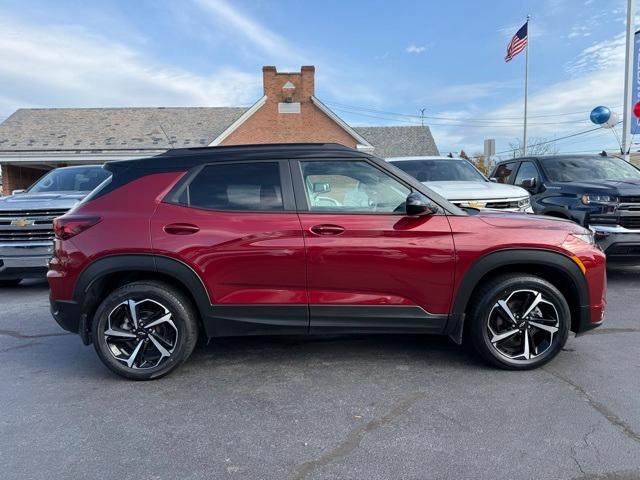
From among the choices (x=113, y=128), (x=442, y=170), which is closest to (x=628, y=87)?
(x=442, y=170)

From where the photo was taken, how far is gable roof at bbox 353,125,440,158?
28375 mm

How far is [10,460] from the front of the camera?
2.67 metres

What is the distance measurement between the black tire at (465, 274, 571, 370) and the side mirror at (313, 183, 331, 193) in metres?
1.47

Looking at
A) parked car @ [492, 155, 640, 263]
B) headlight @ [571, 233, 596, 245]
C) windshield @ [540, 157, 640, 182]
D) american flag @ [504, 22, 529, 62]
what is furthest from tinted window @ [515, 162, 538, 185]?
american flag @ [504, 22, 529, 62]

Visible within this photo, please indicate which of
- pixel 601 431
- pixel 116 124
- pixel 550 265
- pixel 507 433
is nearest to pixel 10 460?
pixel 507 433

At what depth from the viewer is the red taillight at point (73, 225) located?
3.60m

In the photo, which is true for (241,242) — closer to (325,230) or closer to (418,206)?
(325,230)

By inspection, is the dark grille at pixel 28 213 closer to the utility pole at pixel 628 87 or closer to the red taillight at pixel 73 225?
the red taillight at pixel 73 225

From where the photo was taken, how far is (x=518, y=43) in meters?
21.1

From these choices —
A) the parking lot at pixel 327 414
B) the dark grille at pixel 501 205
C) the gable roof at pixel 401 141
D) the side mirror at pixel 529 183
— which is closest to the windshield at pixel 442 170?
the side mirror at pixel 529 183

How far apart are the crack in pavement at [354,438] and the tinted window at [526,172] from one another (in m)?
6.41

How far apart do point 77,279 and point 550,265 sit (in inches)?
146

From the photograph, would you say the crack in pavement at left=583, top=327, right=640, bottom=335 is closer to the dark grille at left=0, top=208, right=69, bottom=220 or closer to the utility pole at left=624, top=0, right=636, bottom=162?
the dark grille at left=0, top=208, right=69, bottom=220

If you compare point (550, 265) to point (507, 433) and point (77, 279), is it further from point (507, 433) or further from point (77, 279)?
point (77, 279)
